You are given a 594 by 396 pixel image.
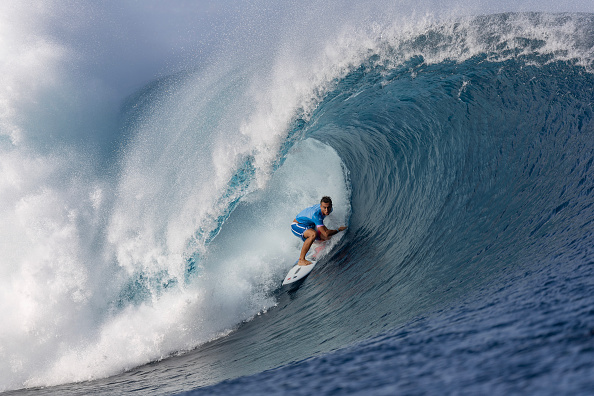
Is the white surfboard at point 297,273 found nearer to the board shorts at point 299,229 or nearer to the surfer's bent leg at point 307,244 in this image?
the surfer's bent leg at point 307,244

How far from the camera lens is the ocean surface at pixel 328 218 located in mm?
3092

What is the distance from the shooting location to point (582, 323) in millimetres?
2350

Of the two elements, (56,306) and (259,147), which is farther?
(259,147)

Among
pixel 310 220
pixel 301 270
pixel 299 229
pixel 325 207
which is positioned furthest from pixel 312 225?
pixel 301 270

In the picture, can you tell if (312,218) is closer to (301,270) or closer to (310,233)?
(310,233)

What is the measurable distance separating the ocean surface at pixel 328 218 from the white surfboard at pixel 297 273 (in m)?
0.22

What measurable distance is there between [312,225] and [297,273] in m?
0.85

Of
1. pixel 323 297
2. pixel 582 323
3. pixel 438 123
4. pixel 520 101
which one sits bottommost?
pixel 582 323

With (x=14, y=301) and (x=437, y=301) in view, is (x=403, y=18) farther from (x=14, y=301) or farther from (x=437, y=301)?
(x=14, y=301)

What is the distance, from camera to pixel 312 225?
7414mm

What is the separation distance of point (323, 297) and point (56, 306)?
4.32 m

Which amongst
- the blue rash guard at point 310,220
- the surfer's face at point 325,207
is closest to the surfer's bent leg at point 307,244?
the blue rash guard at point 310,220

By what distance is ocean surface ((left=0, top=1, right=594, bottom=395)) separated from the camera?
309 cm

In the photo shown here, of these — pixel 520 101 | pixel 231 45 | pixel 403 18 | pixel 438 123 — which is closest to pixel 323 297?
pixel 438 123
